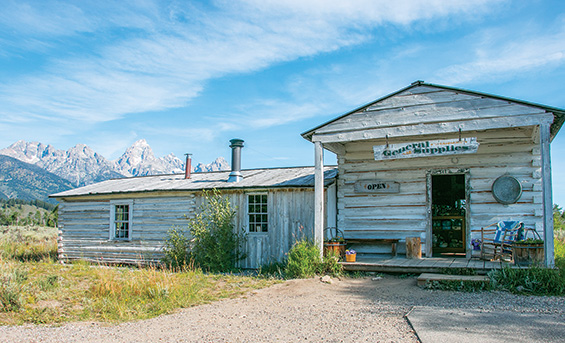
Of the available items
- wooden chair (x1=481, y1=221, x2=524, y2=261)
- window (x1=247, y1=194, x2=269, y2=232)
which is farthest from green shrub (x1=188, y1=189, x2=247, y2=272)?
wooden chair (x1=481, y1=221, x2=524, y2=261)

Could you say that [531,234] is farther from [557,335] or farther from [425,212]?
[557,335]

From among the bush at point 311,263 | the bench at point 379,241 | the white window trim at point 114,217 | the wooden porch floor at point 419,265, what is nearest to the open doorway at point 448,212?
the bench at point 379,241

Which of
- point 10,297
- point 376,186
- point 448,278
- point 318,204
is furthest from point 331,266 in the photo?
point 10,297

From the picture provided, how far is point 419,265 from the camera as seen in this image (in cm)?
936

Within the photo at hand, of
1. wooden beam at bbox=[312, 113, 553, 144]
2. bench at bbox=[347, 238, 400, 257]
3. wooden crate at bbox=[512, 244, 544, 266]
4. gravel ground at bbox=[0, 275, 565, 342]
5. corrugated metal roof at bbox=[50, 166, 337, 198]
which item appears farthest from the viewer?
corrugated metal roof at bbox=[50, 166, 337, 198]

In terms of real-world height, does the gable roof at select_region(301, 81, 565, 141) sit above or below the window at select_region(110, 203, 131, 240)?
above

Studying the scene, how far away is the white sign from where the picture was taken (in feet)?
37.9

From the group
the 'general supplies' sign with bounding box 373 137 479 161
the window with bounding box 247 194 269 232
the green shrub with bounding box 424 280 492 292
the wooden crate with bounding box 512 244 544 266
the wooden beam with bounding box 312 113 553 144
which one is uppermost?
the wooden beam with bounding box 312 113 553 144

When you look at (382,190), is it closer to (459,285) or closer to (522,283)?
(459,285)

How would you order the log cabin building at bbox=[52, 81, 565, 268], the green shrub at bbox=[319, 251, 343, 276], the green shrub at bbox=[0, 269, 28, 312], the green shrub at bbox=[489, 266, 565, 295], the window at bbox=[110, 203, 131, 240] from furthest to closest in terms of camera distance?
the window at bbox=[110, 203, 131, 240] < the green shrub at bbox=[319, 251, 343, 276] < the log cabin building at bbox=[52, 81, 565, 268] < the green shrub at bbox=[0, 269, 28, 312] < the green shrub at bbox=[489, 266, 565, 295]

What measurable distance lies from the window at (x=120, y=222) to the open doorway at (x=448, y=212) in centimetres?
1018

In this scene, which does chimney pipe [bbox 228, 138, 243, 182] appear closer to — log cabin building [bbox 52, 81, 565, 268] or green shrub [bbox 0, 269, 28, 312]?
log cabin building [bbox 52, 81, 565, 268]

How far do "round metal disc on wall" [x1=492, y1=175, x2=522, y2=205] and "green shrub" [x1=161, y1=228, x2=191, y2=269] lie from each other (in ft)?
27.9

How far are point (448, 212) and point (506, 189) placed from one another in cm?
323
